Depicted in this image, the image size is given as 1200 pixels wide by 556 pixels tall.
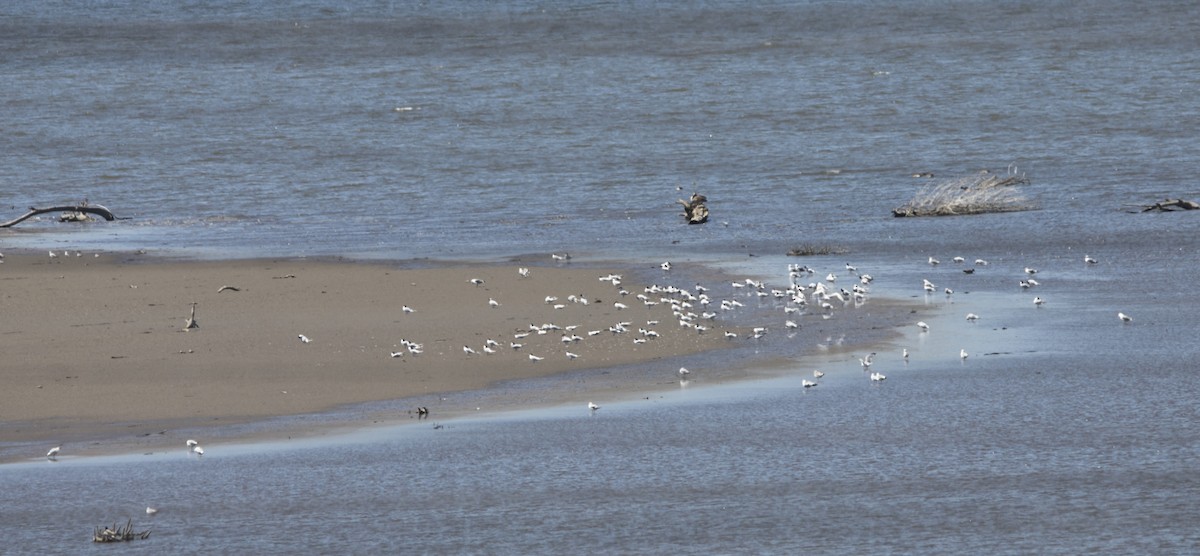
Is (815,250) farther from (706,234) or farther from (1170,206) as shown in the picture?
(1170,206)

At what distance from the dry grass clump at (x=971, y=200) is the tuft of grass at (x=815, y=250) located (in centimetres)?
316

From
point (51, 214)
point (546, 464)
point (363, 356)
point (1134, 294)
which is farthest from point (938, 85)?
point (546, 464)

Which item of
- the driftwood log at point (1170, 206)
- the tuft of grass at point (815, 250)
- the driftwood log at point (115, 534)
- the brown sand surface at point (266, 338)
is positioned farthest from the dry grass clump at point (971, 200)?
the driftwood log at point (115, 534)

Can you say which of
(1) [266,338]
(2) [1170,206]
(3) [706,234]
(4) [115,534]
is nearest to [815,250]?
(3) [706,234]

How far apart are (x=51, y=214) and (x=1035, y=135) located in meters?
17.0

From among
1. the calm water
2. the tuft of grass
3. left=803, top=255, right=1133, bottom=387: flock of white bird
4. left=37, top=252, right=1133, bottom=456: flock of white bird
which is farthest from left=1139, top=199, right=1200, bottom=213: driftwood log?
the tuft of grass

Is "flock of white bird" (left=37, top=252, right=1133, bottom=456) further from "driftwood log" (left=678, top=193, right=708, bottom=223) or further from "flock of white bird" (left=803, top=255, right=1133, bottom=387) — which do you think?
"driftwood log" (left=678, top=193, right=708, bottom=223)

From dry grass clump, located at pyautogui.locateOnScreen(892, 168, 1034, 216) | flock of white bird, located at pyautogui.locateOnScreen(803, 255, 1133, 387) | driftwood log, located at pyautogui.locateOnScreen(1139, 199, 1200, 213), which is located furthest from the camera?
dry grass clump, located at pyautogui.locateOnScreen(892, 168, 1034, 216)

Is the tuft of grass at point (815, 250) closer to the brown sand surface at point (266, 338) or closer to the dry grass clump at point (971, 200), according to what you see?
the brown sand surface at point (266, 338)

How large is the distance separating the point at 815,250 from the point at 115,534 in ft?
36.6

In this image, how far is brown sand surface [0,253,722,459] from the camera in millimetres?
11133

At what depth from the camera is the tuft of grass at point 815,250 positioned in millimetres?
17997

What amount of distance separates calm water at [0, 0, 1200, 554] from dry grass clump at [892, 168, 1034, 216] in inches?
16.7

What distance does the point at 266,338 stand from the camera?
13.4 meters
